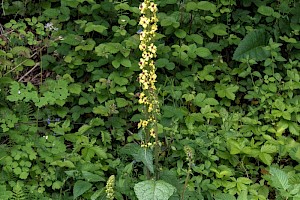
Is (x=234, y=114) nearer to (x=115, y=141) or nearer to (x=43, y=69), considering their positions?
(x=115, y=141)

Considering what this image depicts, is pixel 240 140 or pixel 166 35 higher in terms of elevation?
pixel 166 35

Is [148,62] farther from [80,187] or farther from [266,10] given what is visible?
[266,10]

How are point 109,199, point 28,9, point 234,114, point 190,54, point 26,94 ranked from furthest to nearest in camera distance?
point 28,9, point 190,54, point 234,114, point 26,94, point 109,199

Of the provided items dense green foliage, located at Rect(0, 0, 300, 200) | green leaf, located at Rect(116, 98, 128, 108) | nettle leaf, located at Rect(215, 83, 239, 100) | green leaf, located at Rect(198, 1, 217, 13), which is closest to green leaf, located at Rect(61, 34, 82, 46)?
dense green foliage, located at Rect(0, 0, 300, 200)

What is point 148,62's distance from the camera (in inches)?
117

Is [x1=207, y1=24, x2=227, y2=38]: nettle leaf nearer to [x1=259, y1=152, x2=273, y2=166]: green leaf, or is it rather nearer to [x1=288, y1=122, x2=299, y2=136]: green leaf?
[x1=288, y1=122, x2=299, y2=136]: green leaf

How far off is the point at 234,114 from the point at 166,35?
1.01 metres

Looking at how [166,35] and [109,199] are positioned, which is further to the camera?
[166,35]

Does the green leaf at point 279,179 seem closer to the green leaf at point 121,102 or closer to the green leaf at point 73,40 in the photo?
the green leaf at point 121,102

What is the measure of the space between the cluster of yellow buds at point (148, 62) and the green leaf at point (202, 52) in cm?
127

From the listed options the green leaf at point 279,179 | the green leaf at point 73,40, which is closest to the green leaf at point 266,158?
the green leaf at point 279,179

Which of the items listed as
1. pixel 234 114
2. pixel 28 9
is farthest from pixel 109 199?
pixel 28 9

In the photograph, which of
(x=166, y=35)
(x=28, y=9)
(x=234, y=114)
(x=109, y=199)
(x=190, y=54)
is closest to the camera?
(x=109, y=199)

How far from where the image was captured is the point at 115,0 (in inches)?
178
